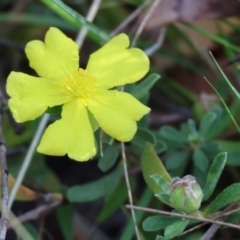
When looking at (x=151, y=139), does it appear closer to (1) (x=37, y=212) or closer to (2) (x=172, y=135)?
(2) (x=172, y=135)

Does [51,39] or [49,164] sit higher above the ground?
[51,39]

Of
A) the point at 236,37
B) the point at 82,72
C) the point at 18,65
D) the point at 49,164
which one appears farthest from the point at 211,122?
the point at 18,65

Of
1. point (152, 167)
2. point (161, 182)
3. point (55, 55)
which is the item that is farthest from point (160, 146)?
point (55, 55)

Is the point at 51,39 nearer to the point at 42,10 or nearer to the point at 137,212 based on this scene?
the point at 137,212

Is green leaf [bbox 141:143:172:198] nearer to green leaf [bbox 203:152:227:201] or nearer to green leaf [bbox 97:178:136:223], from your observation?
green leaf [bbox 203:152:227:201]

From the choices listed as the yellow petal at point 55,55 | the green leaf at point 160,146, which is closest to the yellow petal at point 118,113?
the yellow petal at point 55,55

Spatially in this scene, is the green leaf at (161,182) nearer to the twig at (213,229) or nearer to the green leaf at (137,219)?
the twig at (213,229)
